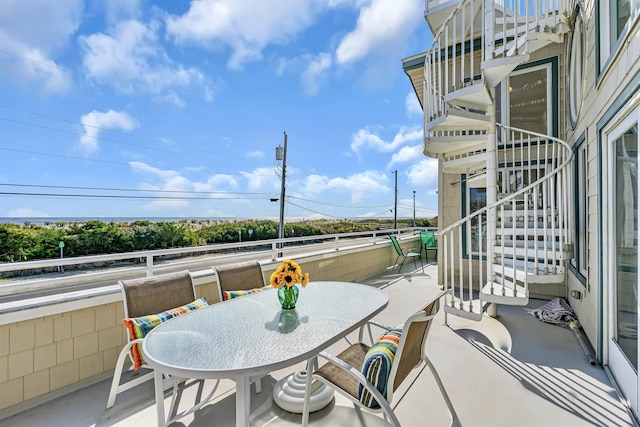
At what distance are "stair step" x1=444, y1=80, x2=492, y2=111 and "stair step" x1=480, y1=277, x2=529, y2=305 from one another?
2.03m

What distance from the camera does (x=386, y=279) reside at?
249 inches

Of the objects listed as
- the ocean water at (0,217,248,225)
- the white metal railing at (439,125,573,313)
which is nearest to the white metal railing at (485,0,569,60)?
the white metal railing at (439,125,573,313)

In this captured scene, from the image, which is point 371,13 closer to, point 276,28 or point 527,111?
point 276,28

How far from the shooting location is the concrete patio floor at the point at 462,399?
6.27 ft

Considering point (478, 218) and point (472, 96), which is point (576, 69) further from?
point (478, 218)

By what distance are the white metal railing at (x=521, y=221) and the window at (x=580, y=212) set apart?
0.46 ft

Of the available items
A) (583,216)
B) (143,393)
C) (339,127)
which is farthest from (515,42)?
(339,127)

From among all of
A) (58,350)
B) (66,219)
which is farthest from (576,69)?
(66,219)

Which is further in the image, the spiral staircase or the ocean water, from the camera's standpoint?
the ocean water

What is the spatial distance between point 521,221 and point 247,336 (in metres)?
4.16

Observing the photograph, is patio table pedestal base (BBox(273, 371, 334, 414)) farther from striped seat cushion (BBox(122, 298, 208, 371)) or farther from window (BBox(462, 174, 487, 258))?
window (BBox(462, 174, 487, 258))

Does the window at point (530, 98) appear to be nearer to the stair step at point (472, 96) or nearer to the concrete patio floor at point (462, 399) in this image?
the stair step at point (472, 96)

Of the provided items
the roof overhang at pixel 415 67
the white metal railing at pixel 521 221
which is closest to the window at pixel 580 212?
the white metal railing at pixel 521 221

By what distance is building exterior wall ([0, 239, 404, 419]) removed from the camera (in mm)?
2041
